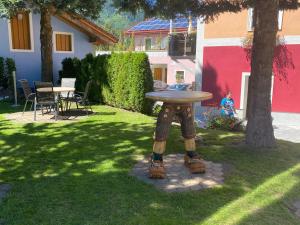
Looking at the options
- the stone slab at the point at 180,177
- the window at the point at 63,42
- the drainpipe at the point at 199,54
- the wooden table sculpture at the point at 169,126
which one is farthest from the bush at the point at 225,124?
the window at the point at 63,42

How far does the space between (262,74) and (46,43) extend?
9552 mm

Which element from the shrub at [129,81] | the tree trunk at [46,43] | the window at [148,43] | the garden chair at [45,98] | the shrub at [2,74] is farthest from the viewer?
the window at [148,43]

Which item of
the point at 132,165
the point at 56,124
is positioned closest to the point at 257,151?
the point at 132,165

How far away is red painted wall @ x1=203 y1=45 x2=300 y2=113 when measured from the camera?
12.5 m

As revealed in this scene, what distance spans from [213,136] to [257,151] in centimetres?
143

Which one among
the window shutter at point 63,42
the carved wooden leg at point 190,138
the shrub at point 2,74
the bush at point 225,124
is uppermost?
the window shutter at point 63,42

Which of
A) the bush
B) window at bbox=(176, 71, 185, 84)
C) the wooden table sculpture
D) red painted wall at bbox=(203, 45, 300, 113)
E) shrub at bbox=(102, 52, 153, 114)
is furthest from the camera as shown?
window at bbox=(176, 71, 185, 84)

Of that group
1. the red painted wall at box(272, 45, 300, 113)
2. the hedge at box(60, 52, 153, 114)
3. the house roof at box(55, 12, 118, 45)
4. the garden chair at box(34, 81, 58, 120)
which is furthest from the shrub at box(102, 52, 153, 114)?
the house roof at box(55, 12, 118, 45)

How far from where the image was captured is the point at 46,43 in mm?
Answer: 12375

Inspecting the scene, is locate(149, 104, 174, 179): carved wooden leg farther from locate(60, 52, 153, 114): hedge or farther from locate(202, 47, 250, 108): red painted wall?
locate(202, 47, 250, 108): red painted wall

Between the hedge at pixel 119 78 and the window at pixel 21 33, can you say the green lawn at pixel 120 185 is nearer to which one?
the hedge at pixel 119 78

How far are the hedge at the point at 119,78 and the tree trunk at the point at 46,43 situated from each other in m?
1.30

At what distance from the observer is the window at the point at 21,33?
14.5m

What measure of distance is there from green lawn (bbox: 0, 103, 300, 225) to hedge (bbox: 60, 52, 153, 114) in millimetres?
3390
